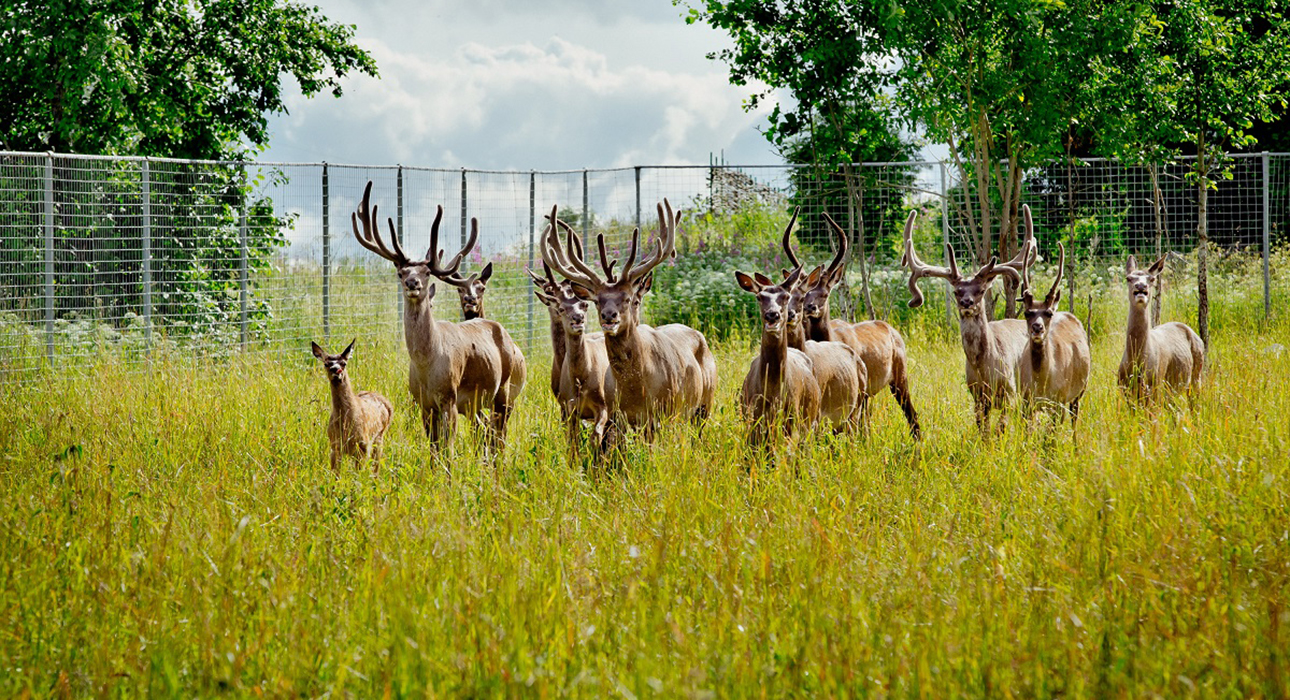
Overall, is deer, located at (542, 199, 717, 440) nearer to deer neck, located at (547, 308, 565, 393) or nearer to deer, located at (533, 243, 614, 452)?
deer, located at (533, 243, 614, 452)

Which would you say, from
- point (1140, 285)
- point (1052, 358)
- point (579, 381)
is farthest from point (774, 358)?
point (1140, 285)

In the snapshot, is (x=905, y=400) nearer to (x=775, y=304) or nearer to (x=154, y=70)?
(x=775, y=304)

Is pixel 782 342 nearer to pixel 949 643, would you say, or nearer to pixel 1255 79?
pixel 949 643

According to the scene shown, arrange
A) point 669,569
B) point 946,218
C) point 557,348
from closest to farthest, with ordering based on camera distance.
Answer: point 669,569
point 557,348
point 946,218

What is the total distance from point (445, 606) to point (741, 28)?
1089 cm

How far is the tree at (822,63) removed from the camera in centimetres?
1343

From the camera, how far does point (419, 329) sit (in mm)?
8250

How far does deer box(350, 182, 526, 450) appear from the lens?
27.2 feet

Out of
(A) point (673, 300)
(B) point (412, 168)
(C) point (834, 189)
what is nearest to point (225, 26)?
(B) point (412, 168)

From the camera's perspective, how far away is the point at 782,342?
7.20m

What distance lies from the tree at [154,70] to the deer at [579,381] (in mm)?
9778

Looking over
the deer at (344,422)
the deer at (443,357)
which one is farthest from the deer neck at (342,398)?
the deer at (443,357)

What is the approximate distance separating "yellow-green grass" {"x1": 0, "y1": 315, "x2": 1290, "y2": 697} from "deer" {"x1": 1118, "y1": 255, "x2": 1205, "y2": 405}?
3.42 feet

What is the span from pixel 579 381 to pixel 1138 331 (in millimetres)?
4375
